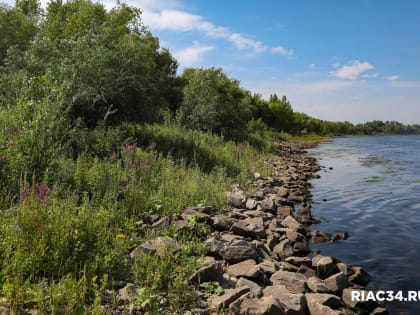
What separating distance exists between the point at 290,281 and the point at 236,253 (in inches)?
40.7

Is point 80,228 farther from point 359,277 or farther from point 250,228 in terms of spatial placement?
point 359,277

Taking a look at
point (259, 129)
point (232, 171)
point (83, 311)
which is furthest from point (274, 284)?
point (259, 129)

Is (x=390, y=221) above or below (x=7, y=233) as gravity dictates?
below

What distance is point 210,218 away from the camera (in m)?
7.83

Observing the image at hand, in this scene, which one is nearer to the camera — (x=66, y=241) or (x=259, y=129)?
(x=66, y=241)

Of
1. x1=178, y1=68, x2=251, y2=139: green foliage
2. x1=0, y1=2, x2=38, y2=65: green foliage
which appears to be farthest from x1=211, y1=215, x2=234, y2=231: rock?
x1=0, y1=2, x2=38, y2=65: green foliage

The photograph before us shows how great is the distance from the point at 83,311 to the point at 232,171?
11.6m

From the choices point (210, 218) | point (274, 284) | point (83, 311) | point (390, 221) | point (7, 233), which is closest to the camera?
point (83, 311)

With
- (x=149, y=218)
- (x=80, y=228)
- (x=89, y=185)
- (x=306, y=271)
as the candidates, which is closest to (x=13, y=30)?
(x=89, y=185)

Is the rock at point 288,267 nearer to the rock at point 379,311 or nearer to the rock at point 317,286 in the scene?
the rock at point 317,286

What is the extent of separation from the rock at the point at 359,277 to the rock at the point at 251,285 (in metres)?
2.28

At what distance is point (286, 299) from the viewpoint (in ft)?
16.2

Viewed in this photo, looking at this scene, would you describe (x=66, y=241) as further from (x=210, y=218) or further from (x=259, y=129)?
(x=259, y=129)

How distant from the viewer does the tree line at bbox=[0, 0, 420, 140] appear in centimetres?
1370
